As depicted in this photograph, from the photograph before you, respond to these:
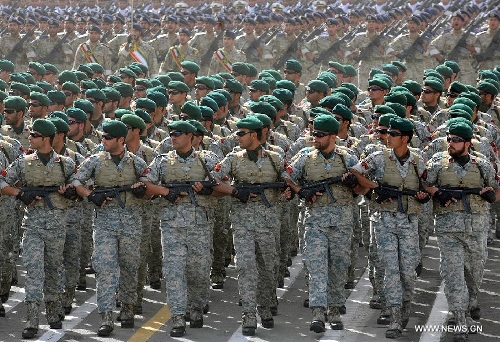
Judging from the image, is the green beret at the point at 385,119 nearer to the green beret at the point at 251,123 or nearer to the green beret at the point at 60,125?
the green beret at the point at 251,123

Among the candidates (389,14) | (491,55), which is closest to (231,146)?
(491,55)

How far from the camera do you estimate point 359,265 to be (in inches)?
696

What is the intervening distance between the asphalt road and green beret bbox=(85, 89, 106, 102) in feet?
7.77

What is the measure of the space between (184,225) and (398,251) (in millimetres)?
2166

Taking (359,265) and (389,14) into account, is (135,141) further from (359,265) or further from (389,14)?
(389,14)

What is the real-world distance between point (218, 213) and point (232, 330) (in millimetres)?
2604

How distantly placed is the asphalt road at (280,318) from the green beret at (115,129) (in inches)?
77.5

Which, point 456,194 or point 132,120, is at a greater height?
point 132,120

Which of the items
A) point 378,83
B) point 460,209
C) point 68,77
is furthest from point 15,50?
point 460,209

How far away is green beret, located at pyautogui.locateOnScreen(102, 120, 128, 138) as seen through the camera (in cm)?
1429

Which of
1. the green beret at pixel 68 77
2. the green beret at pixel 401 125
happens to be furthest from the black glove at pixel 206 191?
the green beret at pixel 68 77

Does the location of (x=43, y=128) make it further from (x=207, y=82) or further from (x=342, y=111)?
(x=207, y=82)

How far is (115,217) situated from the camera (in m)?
14.3

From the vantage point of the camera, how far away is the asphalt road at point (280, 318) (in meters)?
14.0
